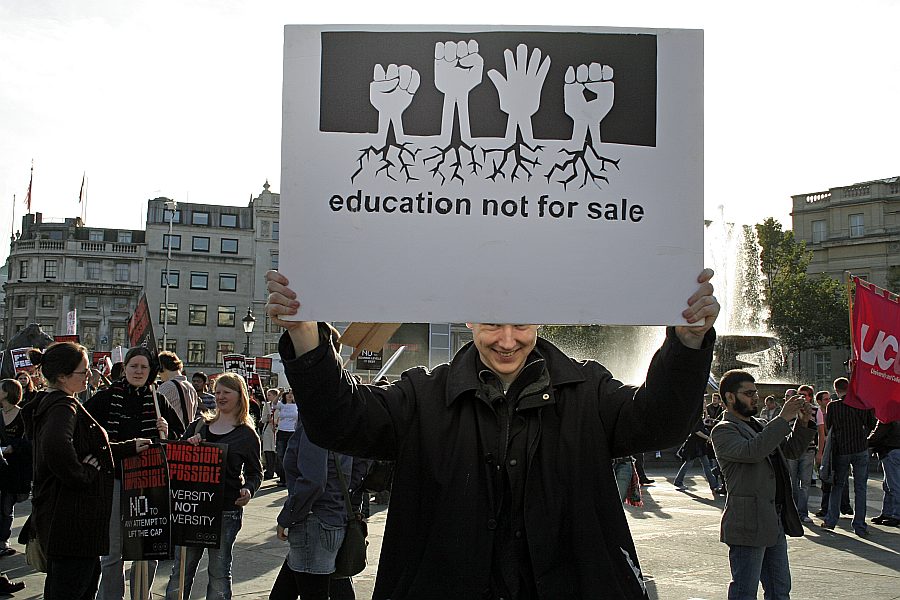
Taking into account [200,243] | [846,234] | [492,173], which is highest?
[200,243]

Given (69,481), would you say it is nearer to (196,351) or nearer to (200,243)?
(196,351)

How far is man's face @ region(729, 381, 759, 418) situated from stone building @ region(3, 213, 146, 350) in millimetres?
75445

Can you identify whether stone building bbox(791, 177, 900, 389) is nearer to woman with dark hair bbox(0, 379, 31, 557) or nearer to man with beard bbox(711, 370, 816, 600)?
man with beard bbox(711, 370, 816, 600)

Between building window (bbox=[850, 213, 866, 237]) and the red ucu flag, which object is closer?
the red ucu flag

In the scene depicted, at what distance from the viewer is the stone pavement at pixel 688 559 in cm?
854

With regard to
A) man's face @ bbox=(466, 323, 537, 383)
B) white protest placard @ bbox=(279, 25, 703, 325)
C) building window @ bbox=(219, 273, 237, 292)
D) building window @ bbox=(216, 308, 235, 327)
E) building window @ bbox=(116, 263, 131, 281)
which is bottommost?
man's face @ bbox=(466, 323, 537, 383)

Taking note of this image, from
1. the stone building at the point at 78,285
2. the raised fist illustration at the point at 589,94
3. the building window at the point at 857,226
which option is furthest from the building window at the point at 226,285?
the raised fist illustration at the point at 589,94

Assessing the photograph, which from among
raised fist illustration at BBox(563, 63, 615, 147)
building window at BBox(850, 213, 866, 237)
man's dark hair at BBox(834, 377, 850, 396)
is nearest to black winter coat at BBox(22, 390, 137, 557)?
raised fist illustration at BBox(563, 63, 615, 147)

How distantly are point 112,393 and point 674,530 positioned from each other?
8.02m

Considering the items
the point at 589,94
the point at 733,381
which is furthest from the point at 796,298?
the point at 589,94

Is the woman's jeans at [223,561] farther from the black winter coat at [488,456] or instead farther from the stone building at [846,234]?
the stone building at [846,234]

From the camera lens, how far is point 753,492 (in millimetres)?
6570

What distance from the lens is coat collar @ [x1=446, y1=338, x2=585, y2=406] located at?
314cm

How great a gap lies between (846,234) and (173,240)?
174 ft
